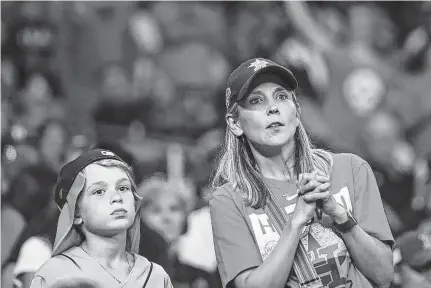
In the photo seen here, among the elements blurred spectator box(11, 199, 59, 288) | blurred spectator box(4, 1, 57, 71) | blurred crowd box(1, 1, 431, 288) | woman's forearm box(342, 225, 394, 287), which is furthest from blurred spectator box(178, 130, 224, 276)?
woman's forearm box(342, 225, 394, 287)

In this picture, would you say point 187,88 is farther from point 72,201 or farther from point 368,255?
point 368,255

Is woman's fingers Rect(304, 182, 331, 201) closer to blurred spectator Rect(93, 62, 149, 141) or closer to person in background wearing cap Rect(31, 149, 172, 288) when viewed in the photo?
person in background wearing cap Rect(31, 149, 172, 288)

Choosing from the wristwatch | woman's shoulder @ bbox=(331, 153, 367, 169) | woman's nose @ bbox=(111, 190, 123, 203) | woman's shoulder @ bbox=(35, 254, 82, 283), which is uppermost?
woman's shoulder @ bbox=(331, 153, 367, 169)

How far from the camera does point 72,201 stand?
2.68m

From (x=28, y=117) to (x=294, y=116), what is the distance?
138 inches

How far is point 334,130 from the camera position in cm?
595

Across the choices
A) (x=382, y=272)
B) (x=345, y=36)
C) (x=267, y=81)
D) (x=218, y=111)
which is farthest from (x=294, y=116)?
(x=345, y=36)

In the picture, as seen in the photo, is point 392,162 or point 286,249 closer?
point 286,249

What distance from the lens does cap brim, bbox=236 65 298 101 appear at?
251cm

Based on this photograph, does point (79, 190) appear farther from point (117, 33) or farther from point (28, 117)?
point (117, 33)

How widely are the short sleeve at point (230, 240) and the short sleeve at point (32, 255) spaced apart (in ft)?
7.37

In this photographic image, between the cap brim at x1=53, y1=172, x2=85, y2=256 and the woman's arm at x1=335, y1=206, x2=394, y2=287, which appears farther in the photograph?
the cap brim at x1=53, y1=172, x2=85, y2=256

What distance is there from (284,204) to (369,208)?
311 mm

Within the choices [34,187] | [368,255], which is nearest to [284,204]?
[368,255]
